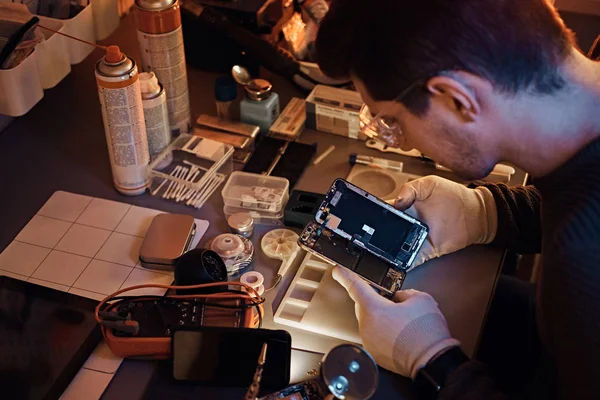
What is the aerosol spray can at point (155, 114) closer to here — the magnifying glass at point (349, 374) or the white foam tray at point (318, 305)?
the white foam tray at point (318, 305)

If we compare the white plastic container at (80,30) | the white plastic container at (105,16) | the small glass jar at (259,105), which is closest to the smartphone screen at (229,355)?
the small glass jar at (259,105)

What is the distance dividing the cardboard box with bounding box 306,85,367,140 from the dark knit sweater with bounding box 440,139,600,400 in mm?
492

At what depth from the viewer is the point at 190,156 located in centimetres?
129

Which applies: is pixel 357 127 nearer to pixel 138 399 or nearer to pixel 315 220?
pixel 315 220

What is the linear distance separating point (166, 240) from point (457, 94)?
0.55 meters

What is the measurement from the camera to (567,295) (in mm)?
828

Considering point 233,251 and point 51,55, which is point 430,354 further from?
point 51,55

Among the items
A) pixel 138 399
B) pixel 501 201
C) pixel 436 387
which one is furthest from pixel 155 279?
pixel 501 201

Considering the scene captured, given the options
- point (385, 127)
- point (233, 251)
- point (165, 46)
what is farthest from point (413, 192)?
point (165, 46)

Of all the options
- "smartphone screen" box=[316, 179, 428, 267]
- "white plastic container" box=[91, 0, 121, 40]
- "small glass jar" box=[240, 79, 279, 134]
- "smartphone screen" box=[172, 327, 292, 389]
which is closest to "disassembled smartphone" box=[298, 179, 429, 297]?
"smartphone screen" box=[316, 179, 428, 267]

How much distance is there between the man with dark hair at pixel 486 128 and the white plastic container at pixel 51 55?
23.8 inches

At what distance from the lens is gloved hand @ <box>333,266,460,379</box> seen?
3.08 feet

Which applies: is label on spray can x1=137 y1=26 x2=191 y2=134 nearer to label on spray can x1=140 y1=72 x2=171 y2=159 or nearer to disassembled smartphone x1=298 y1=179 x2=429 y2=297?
label on spray can x1=140 y1=72 x2=171 y2=159

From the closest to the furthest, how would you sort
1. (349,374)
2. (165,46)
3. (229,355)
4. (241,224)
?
1. (349,374)
2. (229,355)
3. (241,224)
4. (165,46)
